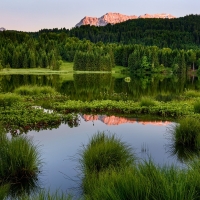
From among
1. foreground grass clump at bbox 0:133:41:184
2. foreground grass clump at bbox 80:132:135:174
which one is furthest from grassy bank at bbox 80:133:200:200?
foreground grass clump at bbox 0:133:41:184

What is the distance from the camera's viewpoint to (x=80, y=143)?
14.3 metres

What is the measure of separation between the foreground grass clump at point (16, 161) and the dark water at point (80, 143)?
64 centimetres

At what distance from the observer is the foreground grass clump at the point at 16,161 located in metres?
9.33

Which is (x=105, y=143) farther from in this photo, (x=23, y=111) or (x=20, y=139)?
(x=23, y=111)

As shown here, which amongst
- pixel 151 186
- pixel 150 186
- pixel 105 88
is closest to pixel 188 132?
pixel 151 186

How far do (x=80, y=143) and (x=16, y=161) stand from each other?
516cm

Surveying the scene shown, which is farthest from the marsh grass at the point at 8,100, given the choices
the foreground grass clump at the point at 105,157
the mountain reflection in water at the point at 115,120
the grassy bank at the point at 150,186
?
the grassy bank at the point at 150,186

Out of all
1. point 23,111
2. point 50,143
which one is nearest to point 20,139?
point 50,143

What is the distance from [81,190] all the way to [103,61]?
115349mm

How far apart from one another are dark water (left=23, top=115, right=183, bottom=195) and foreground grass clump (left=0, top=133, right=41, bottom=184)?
2.10 feet

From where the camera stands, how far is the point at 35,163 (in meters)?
10.1

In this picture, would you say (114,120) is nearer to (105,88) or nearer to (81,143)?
(81,143)

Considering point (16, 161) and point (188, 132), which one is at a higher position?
point (16, 161)

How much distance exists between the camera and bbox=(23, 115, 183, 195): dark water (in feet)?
33.1
